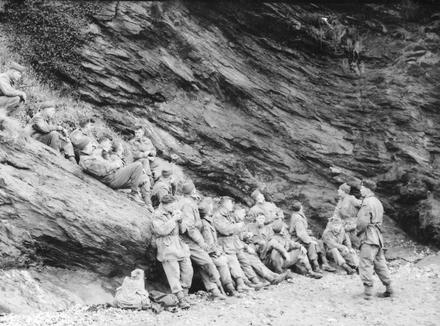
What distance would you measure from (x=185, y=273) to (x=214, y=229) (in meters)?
1.76

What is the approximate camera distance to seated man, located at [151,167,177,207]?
11.7 meters

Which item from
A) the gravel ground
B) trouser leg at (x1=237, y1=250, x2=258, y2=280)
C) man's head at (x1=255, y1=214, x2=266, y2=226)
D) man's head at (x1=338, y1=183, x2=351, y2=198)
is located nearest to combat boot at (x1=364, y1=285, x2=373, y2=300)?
the gravel ground

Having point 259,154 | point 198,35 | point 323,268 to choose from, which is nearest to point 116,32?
point 198,35

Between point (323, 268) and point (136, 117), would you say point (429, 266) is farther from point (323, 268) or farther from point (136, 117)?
point (136, 117)

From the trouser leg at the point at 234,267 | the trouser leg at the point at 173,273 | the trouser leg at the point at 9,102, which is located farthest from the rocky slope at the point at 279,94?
the trouser leg at the point at 173,273

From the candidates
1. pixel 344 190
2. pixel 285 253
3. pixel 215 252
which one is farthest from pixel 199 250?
pixel 344 190

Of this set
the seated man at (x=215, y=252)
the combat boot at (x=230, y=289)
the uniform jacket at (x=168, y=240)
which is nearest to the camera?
the uniform jacket at (x=168, y=240)

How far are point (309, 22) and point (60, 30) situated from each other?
9.13 meters

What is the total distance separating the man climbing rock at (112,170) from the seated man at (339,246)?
557 cm

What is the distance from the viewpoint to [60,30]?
15.8 metres

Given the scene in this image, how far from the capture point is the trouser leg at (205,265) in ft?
35.3

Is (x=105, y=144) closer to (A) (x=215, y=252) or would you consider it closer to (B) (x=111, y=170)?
(B) (x=111, y=170)

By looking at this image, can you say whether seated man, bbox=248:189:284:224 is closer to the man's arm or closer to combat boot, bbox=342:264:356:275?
combat boot, bbox=342:264:356:275

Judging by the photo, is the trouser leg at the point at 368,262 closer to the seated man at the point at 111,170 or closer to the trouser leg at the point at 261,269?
the trouser leg at the point at 261,269
